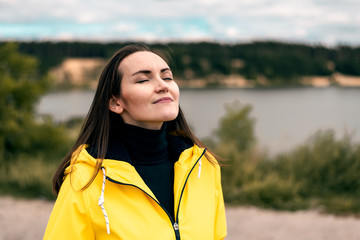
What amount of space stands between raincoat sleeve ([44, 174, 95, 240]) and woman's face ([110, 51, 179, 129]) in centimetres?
39

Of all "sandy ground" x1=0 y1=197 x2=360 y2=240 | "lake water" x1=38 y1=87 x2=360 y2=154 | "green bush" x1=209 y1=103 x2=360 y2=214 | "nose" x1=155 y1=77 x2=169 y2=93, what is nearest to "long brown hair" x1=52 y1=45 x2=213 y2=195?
"nose" x1=155 y1=77 x2=169 y2=93

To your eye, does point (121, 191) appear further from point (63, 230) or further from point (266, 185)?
point (266, 185)

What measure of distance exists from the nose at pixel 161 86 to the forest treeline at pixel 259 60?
110ft

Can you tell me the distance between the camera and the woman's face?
165 cm

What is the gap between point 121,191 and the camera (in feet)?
5.30

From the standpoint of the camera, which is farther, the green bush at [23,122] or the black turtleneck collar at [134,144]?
the green bush at [23,122]

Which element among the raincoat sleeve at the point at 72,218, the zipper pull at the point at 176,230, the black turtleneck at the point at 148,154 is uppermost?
the black turtleneck at the point at 148,154

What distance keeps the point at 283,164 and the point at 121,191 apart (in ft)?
20.4

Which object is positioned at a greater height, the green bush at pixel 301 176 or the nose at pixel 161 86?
the nose at pixel 161 86

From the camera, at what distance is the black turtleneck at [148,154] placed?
1.74m

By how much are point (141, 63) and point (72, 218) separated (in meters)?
0.74

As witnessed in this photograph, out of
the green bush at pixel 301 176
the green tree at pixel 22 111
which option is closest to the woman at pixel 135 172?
the green bush at pixel 301 176

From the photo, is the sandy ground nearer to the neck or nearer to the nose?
the neck

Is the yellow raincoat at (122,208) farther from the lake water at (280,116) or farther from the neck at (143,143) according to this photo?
the lake water at (280,116)
